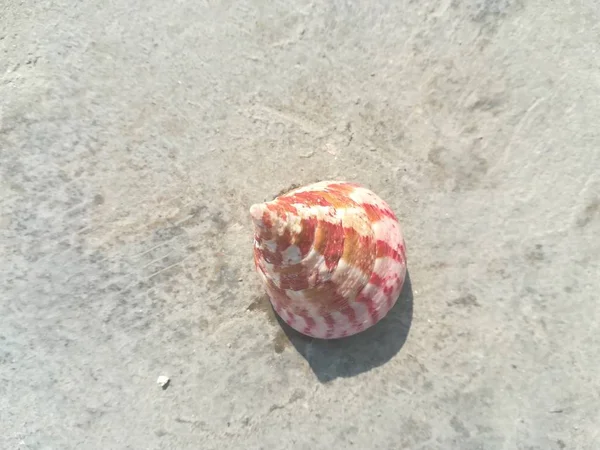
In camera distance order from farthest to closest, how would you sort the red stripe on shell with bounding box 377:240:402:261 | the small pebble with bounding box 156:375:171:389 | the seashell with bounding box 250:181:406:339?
the small pebble with bounding box 156:375:171:389
the red stripe on shell with bounding box 377:240:402:261
the seashell with bounding box 250:181:406:339

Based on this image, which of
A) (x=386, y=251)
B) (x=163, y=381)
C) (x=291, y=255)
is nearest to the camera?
(x=291, y=255)

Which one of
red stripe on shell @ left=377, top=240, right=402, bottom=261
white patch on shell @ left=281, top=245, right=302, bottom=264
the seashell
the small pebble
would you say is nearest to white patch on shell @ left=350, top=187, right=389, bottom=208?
the seashell

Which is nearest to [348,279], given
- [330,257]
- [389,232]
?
[330,257]

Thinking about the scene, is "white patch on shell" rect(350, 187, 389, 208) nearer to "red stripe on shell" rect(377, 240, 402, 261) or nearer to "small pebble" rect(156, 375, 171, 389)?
"red stripe on shell" rect(377, 240, 402, 261)

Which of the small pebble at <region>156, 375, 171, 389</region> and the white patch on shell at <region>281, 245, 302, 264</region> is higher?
the white patch on shell at <region>281, 245, 302, 264</region>

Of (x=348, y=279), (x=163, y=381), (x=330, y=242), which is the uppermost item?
(x=330, y=242)

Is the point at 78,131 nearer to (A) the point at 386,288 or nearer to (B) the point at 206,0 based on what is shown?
(B) the point at 206,0

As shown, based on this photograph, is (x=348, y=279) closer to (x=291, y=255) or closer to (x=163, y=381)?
(x=291, y=255)

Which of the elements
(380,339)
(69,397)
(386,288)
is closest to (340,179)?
(386,288)

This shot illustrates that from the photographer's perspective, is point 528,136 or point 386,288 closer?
point 386,288
